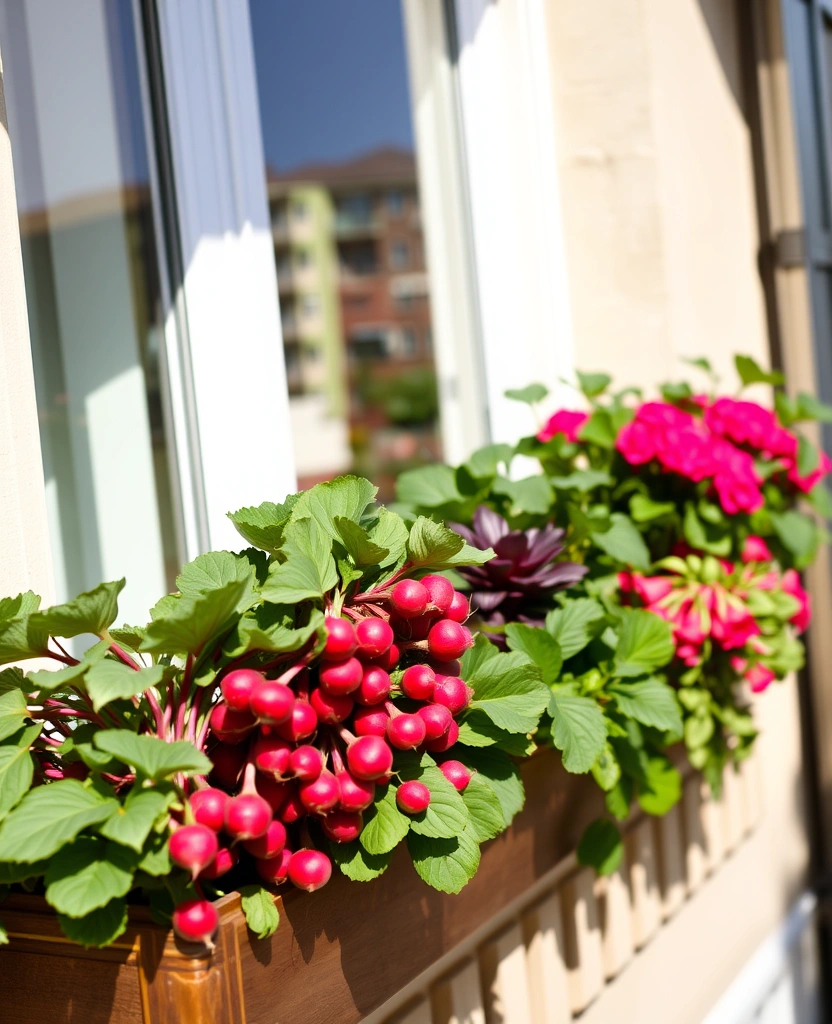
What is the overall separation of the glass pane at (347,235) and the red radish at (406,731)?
50.8 inches

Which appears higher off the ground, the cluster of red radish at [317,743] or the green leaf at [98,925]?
the cluster of red radish at [317,743]

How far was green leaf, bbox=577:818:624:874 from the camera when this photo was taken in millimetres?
1271

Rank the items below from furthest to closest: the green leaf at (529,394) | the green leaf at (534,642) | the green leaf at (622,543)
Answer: the green leaf at (529,394)
the green leaf at (622,543)
the green leaf at (534,642)

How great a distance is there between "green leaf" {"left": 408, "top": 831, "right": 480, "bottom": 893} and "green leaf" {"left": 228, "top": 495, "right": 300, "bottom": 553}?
0.26m

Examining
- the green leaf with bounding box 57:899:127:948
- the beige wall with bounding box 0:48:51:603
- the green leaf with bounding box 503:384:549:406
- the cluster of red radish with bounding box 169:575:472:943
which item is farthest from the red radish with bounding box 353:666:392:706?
the green leaf with bounding box 503:384:549:406

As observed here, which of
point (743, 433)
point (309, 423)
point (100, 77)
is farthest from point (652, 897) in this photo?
point (309, 423)

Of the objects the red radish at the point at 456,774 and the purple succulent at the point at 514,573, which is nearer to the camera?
the red radish at the point at 456,774

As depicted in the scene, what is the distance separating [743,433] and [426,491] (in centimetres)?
51

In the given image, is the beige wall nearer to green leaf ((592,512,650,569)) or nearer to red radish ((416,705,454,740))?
red radish ((416,705,454,740))

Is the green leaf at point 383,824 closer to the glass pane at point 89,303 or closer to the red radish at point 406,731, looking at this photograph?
the red radish at point 406,731

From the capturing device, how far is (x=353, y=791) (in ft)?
2.43

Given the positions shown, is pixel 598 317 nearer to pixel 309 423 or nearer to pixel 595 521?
pixel 595 521

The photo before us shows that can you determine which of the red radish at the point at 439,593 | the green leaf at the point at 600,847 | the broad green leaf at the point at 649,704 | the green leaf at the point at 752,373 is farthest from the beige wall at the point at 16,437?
the green leaf at the point at 752,373

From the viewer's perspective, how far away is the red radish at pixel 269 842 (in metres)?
0.72
